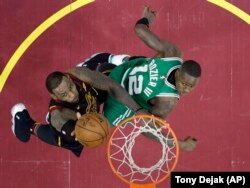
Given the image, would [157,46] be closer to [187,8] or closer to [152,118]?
[152,118]

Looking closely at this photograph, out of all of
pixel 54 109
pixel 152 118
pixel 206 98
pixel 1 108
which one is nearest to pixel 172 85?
pixel 152 118

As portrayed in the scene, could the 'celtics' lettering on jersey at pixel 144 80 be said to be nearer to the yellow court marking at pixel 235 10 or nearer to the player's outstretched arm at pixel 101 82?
the player's outstretched arm at pixel 101 82

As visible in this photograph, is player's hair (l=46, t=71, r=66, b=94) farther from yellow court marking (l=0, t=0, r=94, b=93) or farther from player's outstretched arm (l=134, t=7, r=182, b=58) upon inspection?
yellow court marking (l=0, t=0, r=94, b=93)

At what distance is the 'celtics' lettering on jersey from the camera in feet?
14.7

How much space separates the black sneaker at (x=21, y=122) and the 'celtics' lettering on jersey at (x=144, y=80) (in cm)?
122

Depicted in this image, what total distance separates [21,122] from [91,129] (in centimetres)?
183

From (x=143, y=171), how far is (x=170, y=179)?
658mm

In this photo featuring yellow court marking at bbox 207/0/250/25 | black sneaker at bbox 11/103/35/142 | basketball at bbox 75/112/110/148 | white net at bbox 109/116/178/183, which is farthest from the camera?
yellow court marking at bbox 207/0/250/25

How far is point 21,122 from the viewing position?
569 centimetres

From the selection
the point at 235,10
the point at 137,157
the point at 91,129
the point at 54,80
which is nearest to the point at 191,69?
the point at 91,129

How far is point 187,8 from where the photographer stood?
608 cm

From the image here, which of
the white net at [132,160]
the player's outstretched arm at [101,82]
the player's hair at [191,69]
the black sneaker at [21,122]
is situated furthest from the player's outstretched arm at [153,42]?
the black sneaker at [21,122]

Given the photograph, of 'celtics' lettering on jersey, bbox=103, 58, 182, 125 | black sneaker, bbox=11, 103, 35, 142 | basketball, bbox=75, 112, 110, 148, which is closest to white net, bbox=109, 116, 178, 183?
'celtics' lettering on jersey, bbox=103, 58, 182, 125

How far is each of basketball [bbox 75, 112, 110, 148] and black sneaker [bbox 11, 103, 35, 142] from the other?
1625mm
